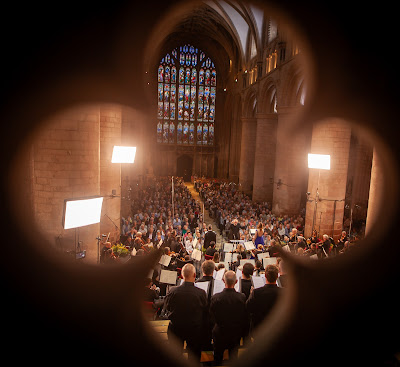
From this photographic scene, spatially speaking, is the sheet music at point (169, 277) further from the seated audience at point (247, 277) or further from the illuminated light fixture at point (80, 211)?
the illuminated light fixture at point (80, 211)

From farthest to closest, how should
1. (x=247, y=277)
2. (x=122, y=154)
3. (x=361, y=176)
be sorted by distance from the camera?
(x=361, y=176) < (x=122, y=154) < (x=247, y=277)

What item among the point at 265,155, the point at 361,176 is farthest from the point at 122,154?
the point at 265,155

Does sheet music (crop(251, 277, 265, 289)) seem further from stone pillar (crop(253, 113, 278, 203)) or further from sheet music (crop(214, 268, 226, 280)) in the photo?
stone pillar (crop(253, 113, 278, 203))

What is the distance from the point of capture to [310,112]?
2.85 m

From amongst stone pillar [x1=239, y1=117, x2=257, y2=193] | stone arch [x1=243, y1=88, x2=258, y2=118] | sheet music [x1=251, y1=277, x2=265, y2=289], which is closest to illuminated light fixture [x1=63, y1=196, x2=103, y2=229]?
sheet music [x1=251, y1=277, x2=265, y2=289]

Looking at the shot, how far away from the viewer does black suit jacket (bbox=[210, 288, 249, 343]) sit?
12.9 ft

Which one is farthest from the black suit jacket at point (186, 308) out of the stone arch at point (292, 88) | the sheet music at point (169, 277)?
the stone arch at point (292, 88)

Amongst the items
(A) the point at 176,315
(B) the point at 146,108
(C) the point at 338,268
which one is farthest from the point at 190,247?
(B) the point at 146,108

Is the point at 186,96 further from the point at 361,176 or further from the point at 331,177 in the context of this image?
the point at 331,177

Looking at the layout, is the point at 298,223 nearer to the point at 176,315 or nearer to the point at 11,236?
the point at 176,315

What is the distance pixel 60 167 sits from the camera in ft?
21.6

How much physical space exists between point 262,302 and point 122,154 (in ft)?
16.9

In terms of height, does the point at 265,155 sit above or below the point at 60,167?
above

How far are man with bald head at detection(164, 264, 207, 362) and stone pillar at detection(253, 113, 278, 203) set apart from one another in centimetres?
1764
